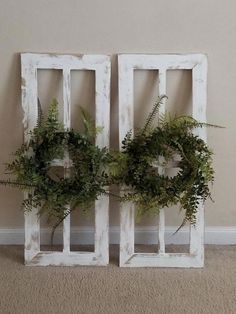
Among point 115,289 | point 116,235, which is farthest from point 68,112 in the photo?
point 115,289

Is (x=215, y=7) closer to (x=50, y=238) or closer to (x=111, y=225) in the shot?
(x=111, y=225)

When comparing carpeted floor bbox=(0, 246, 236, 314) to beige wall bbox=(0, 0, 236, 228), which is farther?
beige wall bbox=(0, 0, 236, 228)

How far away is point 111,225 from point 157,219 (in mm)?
217

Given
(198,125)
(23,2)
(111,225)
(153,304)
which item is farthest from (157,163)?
(23,2)

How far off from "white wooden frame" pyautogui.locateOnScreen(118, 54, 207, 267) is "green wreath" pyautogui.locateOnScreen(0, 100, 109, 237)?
0.15m

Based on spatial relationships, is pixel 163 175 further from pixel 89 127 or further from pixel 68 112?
pixel 68 112

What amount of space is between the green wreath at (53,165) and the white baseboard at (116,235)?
0.23 metres

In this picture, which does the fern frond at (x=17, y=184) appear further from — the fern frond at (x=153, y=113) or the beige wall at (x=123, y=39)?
the fern frond at (x=153, y=113)

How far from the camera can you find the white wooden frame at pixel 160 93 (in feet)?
6.72

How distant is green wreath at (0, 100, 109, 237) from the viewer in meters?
1.99

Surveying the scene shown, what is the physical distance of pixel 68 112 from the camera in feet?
6.79

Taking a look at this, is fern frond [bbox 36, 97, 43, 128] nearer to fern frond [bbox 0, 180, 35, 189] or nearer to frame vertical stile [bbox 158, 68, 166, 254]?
fern frond [bbox 0, 180, 35, 189]

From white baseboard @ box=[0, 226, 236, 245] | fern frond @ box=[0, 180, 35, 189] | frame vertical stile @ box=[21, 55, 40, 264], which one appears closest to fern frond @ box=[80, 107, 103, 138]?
frame vertical stile @ box=[21, 55, 40, 264]

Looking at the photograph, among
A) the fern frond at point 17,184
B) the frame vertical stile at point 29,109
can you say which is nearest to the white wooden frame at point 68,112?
the frame vertical stile at point 29,109
